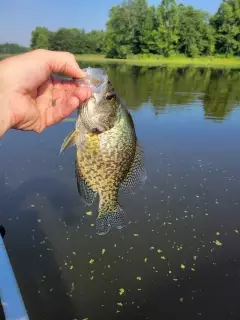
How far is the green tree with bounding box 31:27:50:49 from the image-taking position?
95.8 m

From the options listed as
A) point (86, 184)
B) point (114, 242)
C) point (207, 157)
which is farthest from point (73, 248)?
point (207, 157)

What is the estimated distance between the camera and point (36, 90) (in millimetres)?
2898

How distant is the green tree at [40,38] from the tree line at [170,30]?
54.0ft

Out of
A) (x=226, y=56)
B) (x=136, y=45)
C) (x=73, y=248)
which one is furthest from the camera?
(x=136, y=45)

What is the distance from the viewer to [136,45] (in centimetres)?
8619

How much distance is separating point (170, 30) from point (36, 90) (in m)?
84.9

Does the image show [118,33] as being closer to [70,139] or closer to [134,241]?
[134,241]

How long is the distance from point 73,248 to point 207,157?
648 cm

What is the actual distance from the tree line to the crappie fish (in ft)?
266

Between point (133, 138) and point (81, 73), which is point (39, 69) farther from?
point (133, 138)

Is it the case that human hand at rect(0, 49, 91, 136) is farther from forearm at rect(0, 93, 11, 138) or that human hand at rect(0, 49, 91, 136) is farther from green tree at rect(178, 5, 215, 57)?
green tree at rect(178, 5, 215, 57)

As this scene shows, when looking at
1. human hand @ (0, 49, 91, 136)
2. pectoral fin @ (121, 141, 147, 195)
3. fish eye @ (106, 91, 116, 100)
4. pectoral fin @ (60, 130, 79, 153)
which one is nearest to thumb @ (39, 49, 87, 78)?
human hand @ (0, 49, 91, 136)

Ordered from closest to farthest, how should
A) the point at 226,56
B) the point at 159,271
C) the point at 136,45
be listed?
the point at 159,271
the point at 226,56
the point at 136,45

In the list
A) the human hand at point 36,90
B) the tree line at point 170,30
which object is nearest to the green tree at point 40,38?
the tree line at point 170,30
